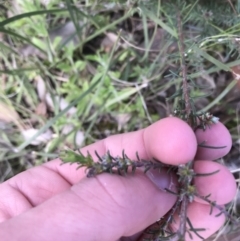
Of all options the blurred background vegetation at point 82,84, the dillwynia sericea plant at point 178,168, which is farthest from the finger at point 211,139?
the blurred background vegetation at point 82,84

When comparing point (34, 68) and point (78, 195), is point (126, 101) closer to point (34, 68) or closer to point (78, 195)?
point (34, 68)

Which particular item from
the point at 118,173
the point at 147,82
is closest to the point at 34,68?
the point at 147,82

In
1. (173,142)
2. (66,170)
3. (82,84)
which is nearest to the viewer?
(173,142)

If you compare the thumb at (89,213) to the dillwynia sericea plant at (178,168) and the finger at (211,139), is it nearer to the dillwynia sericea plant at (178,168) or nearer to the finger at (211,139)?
the dillwynia sericea plant at (178,168)

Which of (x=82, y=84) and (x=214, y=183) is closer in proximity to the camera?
(x=214, y=183)

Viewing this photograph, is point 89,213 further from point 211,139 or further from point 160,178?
point 211,139

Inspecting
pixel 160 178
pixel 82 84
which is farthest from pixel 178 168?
pixel 82 84
